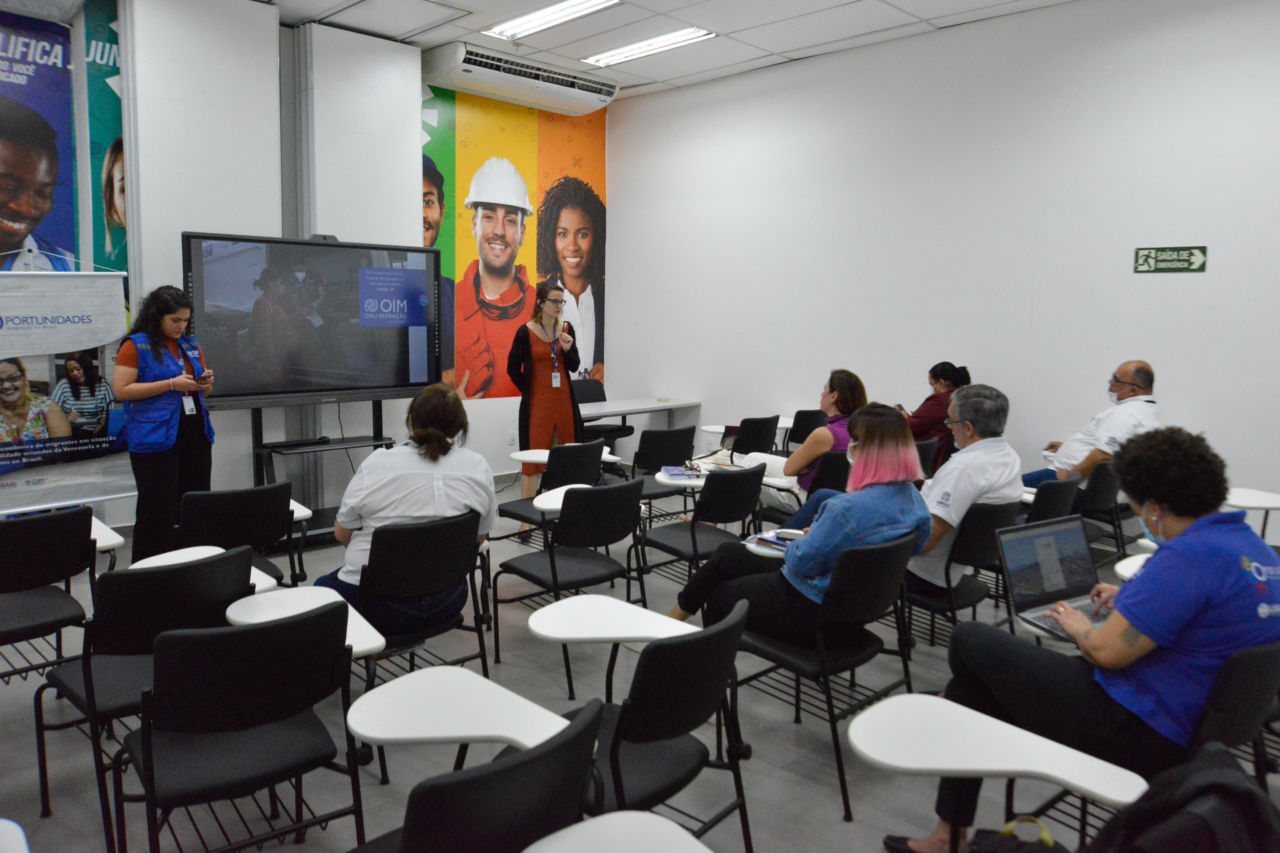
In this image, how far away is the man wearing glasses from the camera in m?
4.68

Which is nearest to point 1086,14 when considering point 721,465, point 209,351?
point 721,465

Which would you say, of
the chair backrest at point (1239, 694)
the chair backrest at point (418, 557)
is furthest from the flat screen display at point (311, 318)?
the chair backrest at point (1239, 694)

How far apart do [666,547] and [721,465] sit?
69 centimetres

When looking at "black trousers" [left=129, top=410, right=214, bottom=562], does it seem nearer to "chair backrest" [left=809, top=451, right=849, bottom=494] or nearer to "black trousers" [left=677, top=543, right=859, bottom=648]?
"black trousers" [left=677, top=543, right=859, bottom=648]

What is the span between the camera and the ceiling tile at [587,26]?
563 cm

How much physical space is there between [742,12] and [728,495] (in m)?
3.45

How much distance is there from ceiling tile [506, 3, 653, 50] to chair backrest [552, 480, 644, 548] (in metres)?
3.51

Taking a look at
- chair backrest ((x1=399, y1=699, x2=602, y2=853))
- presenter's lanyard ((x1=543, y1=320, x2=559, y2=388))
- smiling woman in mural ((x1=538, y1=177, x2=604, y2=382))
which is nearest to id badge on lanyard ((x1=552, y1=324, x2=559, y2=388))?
presenter's lanyard ((x1=543, y1=320, x2=559, y2=388))

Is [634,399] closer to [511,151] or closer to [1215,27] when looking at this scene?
[511,151]

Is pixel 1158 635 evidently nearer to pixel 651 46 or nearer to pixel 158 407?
pixel 158 407

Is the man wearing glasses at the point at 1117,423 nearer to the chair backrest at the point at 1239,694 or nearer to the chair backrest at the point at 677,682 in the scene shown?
the chair backrest at the point at 1239,694

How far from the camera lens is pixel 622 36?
618 cm

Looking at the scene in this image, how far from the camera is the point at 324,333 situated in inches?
222

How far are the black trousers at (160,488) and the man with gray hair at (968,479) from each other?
11.8ft
